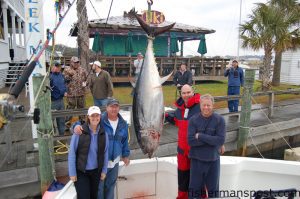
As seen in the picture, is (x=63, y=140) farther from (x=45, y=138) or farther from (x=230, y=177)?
(x=230, y=177)

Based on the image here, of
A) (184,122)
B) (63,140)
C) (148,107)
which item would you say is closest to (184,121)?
(184,122)

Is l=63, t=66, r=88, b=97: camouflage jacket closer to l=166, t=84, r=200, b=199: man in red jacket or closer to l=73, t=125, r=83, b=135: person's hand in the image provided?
l=166, t=84, r=200, b=199: man in red jacket

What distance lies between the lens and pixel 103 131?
10.4 feet

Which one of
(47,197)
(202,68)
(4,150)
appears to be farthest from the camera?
(202,68)

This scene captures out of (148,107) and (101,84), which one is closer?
(148,107)

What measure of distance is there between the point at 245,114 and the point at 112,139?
421cm

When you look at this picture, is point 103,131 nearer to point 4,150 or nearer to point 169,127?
point 4,150

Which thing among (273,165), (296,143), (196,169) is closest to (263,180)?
(273,165)

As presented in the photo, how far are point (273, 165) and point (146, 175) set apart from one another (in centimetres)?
163

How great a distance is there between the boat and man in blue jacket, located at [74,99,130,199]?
0.43 m

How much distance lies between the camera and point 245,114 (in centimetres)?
668

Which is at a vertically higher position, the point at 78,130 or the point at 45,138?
the point at 78,130

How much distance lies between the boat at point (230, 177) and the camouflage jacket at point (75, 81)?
10.4 feet

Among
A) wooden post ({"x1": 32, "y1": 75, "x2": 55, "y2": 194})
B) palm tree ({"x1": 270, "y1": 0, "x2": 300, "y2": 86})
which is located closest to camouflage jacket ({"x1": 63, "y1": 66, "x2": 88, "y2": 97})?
wooden post ({"x1": 32, "y1": 75, "x2": 55, "y2": 194})
